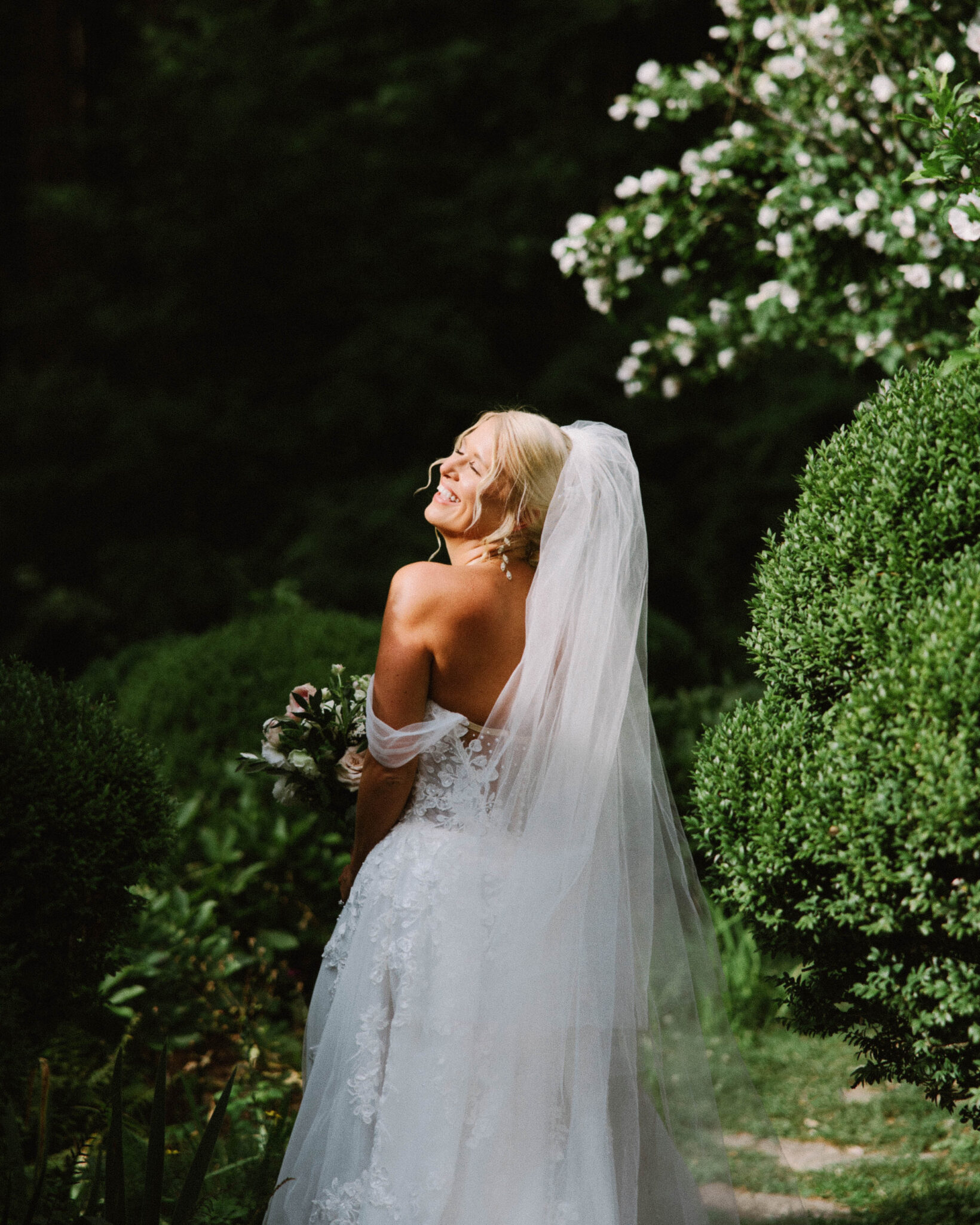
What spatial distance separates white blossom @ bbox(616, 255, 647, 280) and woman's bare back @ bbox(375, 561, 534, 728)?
7.80 feet

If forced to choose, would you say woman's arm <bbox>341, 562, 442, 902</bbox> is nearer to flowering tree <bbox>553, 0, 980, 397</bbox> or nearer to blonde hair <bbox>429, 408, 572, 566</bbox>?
blonde hair <bbox>429, 408, 572, 566</bbox>

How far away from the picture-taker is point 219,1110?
2631 mm

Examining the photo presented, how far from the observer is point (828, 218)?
3.98 meters

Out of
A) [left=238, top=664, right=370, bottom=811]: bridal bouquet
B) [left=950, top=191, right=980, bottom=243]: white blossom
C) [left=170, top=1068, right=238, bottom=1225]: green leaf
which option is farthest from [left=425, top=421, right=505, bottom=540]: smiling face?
[left=170, top=1068, right=238, bottom=1225]: green leaf

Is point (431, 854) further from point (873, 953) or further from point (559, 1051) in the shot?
point (873, 953)

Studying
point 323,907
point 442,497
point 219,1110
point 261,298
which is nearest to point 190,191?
point 261,298

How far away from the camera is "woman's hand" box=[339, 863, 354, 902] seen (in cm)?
296

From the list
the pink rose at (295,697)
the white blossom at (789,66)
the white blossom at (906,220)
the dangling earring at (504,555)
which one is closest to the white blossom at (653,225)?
the white blossom at (789,66)

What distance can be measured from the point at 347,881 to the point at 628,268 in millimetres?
2961

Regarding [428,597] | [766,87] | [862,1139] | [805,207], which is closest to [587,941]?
[428,597]

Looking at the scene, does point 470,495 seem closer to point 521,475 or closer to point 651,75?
point 521,475

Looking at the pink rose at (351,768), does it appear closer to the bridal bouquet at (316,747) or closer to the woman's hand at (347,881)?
the bridal bouquet at (316,747)

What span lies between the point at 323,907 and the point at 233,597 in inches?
181

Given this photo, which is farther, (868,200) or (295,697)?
(868,200)
